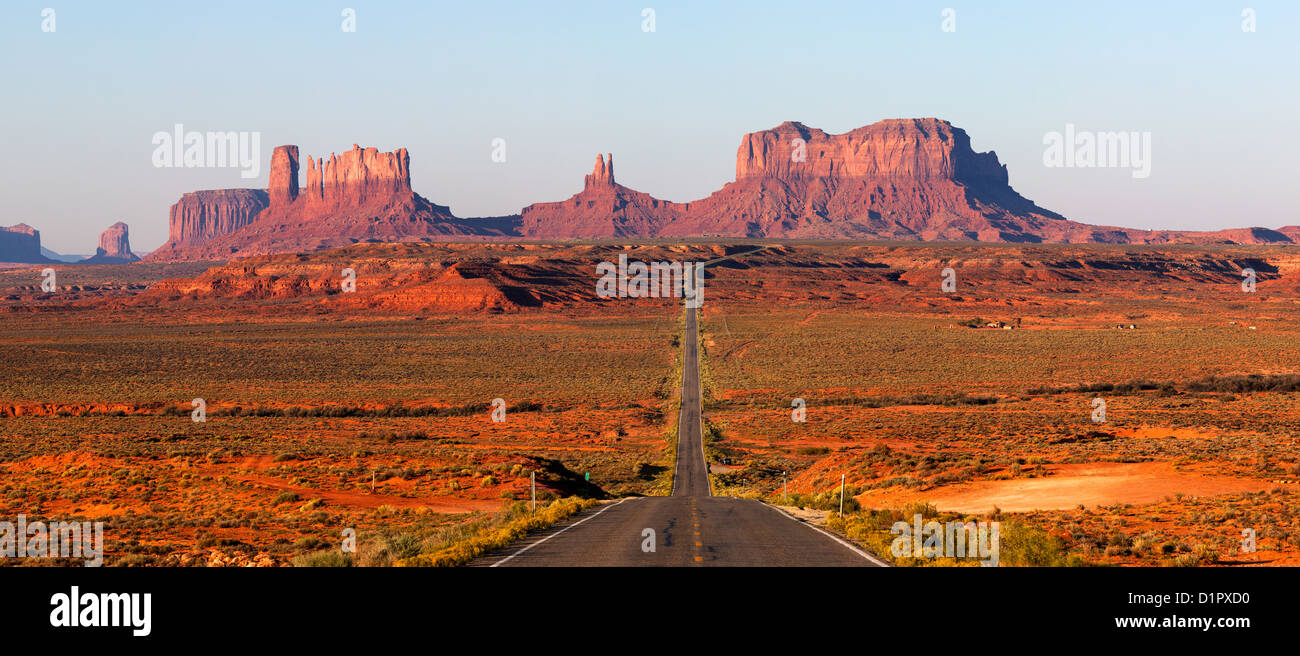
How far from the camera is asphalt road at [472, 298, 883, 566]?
15.8m

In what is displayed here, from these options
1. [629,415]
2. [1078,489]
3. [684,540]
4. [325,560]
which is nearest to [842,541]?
[684,540]

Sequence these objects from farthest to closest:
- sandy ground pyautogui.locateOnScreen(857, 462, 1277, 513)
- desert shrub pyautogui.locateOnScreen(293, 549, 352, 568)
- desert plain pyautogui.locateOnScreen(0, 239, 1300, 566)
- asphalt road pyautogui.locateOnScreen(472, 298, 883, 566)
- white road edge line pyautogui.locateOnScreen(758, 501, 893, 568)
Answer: sandy ground pyautogui.locateOnScreen(857, 462, 1277, 513) < desert plain pyautogui.locateOnScreen(0, 239, 1300, 566) < desert shrub pyautogui.locateOnScreen(293, 549, 352, 568) < white road edge line pyautogui.locateOnScreen(758, 501, 893, 568) < asphalt road pyautogui.locateOnScreen(472, 298, 883, 566)

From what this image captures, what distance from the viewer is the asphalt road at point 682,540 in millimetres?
15805

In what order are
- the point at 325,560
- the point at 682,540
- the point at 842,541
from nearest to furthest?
the point at 325,560
the point at 682,540
the point at 842,541

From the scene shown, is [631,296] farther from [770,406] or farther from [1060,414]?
[1060,414]

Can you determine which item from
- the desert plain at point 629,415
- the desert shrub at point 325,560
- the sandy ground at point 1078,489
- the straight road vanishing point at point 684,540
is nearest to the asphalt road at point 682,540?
the straight road vanishing point at point 684,540

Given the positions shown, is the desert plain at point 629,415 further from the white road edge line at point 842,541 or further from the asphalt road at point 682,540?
the asphalt road at point 682,540

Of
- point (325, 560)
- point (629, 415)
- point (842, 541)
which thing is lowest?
point (629, 415)

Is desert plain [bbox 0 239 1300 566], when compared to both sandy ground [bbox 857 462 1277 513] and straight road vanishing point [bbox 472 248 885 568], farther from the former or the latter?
straight road vanishing point [bbox 472 248 885 568]

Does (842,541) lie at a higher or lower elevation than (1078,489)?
higher

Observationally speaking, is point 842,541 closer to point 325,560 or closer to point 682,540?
point 682,540

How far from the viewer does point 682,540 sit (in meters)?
18.6

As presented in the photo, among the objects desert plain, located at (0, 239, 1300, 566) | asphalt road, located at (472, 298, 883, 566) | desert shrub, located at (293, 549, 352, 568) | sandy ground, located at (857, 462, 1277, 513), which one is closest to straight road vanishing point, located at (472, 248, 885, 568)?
asphalt road, located at (472, 298, 883, 566)
